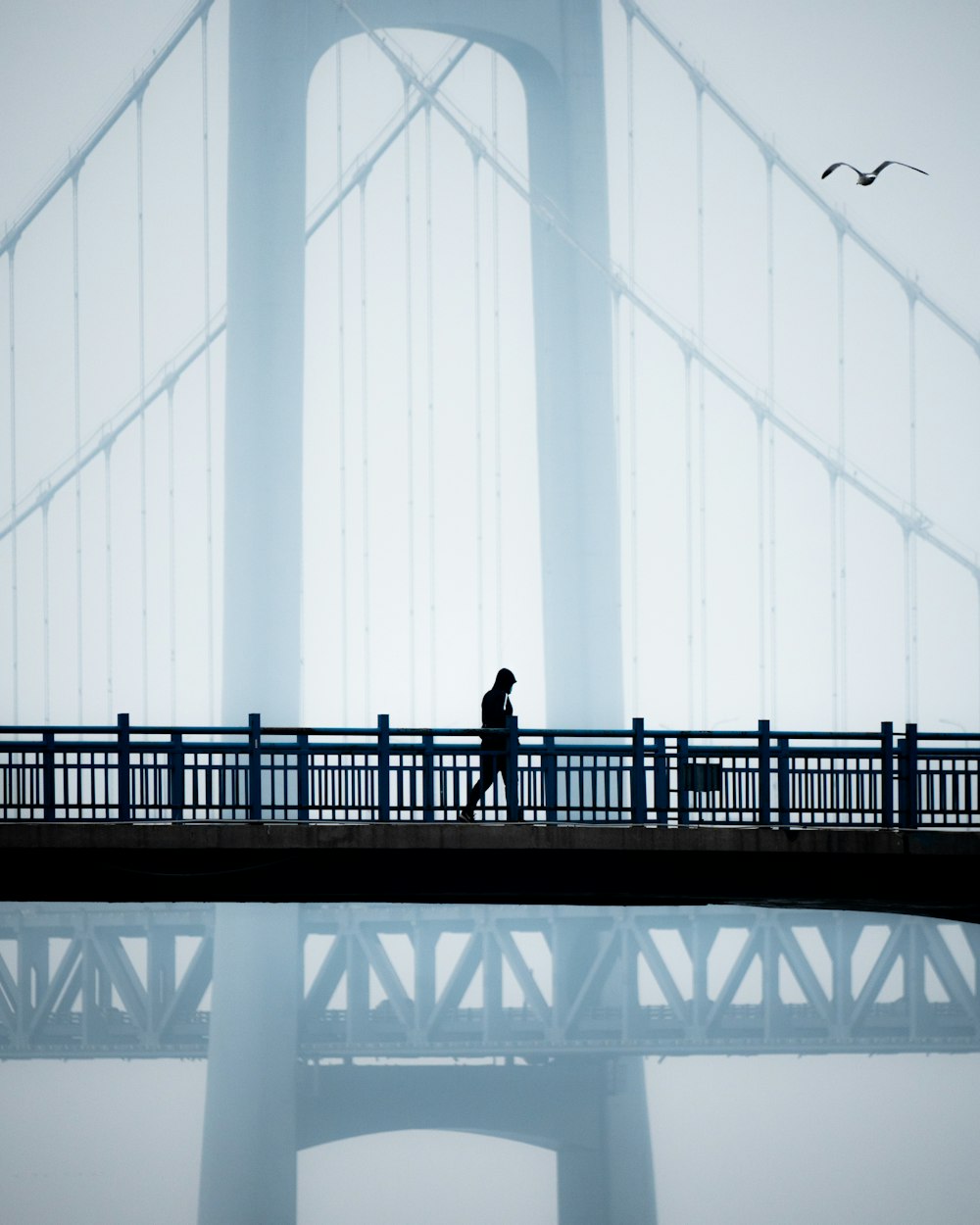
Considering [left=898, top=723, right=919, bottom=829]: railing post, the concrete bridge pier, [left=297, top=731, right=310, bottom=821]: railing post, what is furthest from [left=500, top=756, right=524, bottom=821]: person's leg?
[left=898, top=723, right=919, bottom=829]: railing post

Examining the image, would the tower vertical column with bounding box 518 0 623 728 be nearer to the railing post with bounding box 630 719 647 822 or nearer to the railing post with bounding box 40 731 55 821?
the railing post with bounding box 630 719 647 822

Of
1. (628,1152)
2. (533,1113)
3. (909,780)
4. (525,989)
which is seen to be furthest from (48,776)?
(909,780)

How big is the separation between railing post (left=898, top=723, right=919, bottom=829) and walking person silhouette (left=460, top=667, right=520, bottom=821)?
282 centimetres

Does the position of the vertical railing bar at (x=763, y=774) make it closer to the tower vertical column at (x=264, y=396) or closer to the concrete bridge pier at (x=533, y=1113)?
the concrete bridge pier at (x=533, y=1113)

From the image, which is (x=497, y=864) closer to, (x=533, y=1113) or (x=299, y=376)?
(x=533, y=1113)

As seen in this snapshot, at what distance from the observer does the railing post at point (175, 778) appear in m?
12.0

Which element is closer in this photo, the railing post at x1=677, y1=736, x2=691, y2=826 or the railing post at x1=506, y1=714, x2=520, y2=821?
the railing post at x1=677, y1=736, x2=691, y2=826

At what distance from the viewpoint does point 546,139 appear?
20797 mm

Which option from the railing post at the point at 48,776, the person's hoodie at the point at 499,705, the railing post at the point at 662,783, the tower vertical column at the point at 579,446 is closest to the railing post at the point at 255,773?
the railing post at the point at 48,776

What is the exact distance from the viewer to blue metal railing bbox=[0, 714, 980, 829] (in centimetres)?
1162

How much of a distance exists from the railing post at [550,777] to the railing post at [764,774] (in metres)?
1.50

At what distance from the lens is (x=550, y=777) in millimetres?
11914

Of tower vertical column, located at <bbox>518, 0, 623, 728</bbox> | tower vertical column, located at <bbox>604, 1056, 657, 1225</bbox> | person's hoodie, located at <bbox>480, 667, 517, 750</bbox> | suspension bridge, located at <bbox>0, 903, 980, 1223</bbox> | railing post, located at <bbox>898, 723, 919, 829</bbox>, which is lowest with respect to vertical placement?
tower vertical column, located at <bbox>604, 1056, 657, 1225</bbox>

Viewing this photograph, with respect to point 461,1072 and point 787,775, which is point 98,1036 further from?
point 787,775
